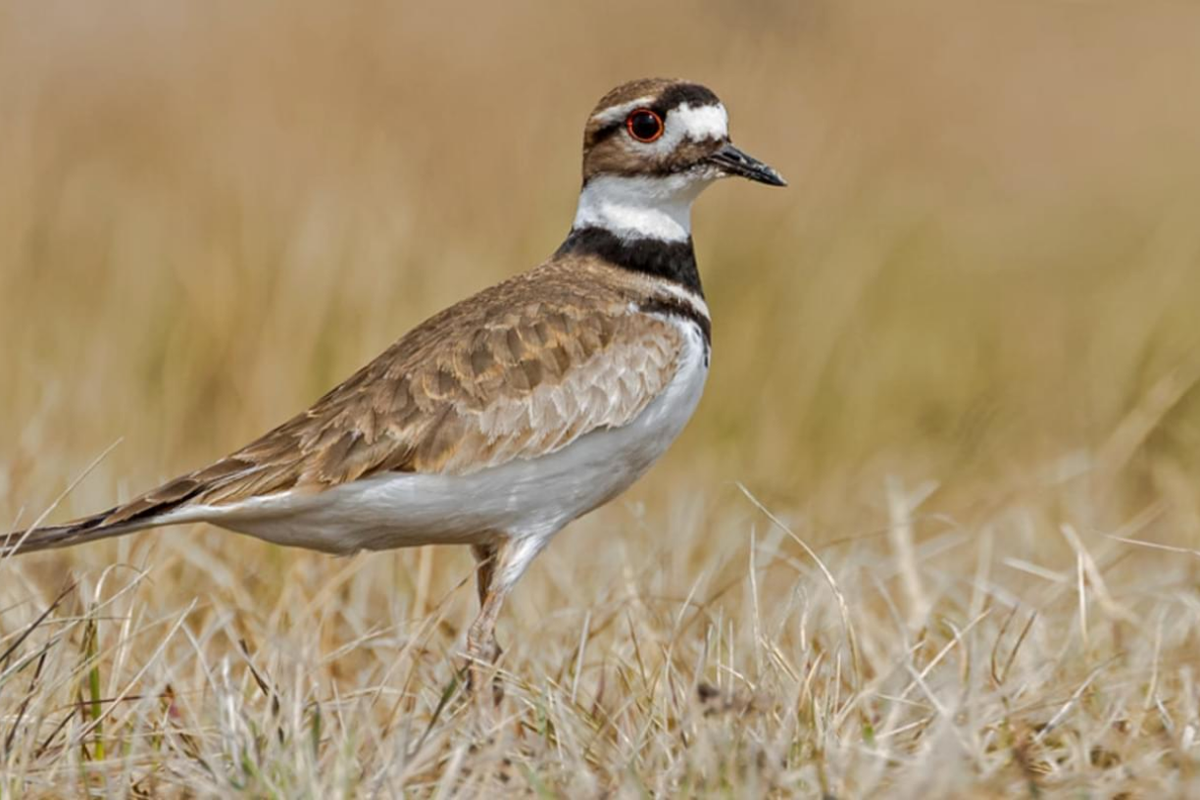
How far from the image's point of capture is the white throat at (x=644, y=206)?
5.21 meters

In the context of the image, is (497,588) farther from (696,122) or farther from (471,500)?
(696,122)

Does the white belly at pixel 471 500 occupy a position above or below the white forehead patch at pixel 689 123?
below

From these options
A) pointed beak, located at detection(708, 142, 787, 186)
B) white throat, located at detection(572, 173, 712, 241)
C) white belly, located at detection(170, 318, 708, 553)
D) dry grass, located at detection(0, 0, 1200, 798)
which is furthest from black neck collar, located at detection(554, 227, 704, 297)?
A: dry grass, located at detection(0, 0, 1200, 798)

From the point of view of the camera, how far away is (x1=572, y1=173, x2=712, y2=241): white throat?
521 cm

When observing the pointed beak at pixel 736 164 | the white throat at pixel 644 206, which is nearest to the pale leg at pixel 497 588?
the white throat at pixel 644 206

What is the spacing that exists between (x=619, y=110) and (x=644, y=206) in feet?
0.88

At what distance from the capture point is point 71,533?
14.5 feet

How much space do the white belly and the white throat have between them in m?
0.52

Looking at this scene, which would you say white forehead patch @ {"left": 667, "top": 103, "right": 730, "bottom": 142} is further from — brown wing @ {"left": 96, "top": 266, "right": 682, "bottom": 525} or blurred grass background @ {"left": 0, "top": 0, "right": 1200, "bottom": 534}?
blurred grass background @ {"left": 0, "top": 0, "right": 1200, "bottom": 534}

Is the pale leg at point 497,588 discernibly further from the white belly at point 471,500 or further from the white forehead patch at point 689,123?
the white forehead patch at point 689,123

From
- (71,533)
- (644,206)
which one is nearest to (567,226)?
(644,206)

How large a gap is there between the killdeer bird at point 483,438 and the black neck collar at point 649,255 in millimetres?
61

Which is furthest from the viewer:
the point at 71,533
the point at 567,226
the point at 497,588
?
the point at 567,226

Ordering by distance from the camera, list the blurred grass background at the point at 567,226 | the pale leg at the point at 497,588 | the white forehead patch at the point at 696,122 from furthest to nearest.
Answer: the blurred grass background at the point at 567,226
the white forehead patch at the point at 696,122
the pale leg at the point at 497,588
